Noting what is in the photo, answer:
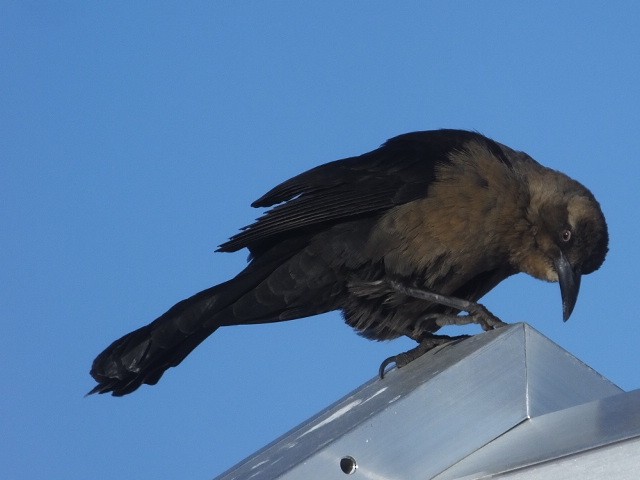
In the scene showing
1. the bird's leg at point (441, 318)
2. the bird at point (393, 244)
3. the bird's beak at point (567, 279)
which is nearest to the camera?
the bird's leg at point (441, 318)

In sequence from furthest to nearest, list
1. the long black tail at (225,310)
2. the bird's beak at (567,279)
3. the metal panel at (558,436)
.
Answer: the bird's beak at (567,279) → the long black tail at (225,310) → the metal panel at (558,436)

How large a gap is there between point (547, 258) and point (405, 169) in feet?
2.61

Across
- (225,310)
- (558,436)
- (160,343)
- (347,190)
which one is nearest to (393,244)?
(347,190)

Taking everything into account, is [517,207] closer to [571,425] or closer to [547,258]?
[547,258]

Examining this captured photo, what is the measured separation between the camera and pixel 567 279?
4.83m

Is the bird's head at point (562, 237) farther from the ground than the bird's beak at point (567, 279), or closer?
farther from the ground

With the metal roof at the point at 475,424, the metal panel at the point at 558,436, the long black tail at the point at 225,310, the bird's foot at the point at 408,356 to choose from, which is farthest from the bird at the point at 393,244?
the metal panel at the point at 558,436

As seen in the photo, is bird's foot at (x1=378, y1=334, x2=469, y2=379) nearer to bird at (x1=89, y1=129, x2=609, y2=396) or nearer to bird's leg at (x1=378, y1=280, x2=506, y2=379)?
bird's leg at (x1=378, y1=280, x2=506, y2=379)

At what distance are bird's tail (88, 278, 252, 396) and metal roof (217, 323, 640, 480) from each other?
1.75m

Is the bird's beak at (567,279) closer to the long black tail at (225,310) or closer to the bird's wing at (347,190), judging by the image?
the bird's wing at (347,190)

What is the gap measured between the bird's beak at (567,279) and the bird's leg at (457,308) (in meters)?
0.61

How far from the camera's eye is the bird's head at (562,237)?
4820 mm

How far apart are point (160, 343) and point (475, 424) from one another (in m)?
2.21

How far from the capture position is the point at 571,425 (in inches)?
83.0
